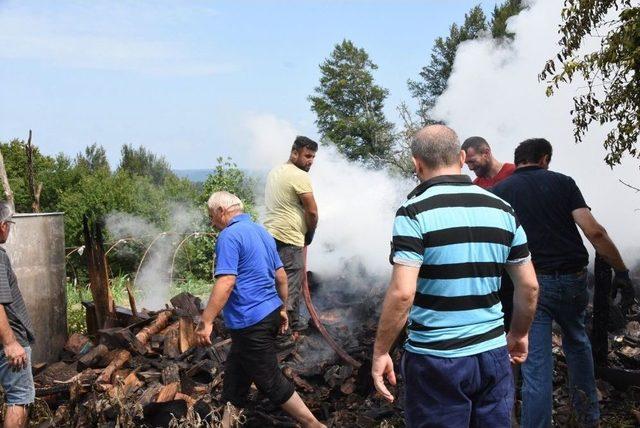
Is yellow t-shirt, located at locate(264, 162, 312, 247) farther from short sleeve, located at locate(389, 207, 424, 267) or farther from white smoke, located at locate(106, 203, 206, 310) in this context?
white smoke, located at locate(106, 203, 206, 310)

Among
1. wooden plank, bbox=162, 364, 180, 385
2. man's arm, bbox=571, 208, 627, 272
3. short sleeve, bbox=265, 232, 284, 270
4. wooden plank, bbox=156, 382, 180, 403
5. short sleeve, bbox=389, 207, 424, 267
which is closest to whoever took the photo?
short sleeve, bbox=389, 207, 424, 267

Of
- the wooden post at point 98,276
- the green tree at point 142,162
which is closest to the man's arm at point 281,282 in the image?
the wooden post at point 98,276

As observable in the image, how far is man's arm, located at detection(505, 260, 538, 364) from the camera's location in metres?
3.00

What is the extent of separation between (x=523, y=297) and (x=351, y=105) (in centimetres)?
3771

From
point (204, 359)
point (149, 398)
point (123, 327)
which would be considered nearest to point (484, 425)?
point (149, 398)

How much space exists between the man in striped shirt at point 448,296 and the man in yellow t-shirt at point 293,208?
336cm

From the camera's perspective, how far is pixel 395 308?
269 centimetres

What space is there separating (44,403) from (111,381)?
628 mm

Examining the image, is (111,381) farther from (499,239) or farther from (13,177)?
(13,177)

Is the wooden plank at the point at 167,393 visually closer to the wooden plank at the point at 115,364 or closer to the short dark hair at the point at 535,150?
the wooden plank at the point at 115,364

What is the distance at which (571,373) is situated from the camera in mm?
4277

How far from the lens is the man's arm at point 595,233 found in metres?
3.97

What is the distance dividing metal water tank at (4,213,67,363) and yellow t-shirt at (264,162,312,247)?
1.99 m

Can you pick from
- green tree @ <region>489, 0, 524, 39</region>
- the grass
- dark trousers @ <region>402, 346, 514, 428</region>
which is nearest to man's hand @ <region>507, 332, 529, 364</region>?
dark trousers @ <region>402, 346, 514, 428</region>
